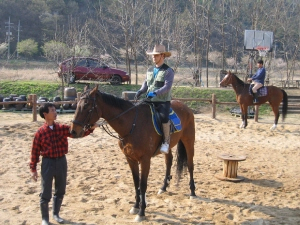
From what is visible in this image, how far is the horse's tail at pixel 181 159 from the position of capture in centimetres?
597

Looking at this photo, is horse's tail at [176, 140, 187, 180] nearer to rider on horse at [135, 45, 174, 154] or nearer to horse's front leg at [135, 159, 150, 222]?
rider on horse at [135, 45, 174, 154]

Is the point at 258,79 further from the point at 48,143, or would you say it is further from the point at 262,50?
the point at 262,50

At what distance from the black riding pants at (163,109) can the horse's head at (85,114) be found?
95 centimetres

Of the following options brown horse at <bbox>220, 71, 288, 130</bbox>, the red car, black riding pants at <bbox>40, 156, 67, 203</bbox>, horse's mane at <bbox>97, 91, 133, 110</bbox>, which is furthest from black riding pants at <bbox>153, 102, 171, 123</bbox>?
the red car

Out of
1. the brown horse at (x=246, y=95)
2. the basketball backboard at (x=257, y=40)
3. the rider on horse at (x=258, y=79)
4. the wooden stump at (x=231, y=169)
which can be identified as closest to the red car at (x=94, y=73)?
the basketball backboard at (x=257, y=40)

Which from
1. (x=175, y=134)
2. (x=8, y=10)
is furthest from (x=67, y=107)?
(x=8, y=10)

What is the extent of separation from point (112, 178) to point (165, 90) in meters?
2.30

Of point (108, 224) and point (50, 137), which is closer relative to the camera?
point (50, 137)

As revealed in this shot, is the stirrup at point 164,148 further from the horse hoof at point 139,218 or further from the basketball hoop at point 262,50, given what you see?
the basketball hoop at point 262,50

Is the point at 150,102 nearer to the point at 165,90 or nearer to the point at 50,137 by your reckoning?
the point at 165,90

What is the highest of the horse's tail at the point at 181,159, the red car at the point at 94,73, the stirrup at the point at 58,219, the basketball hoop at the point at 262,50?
the basketball hoop at the point at 262,50

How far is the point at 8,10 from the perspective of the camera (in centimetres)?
4500

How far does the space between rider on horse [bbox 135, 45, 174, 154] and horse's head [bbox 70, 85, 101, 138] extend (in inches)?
30.9

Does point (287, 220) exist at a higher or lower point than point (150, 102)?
lower
